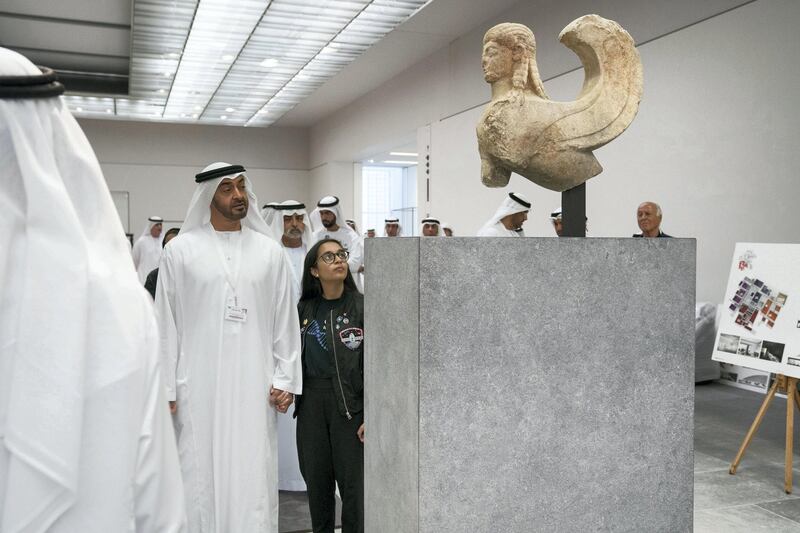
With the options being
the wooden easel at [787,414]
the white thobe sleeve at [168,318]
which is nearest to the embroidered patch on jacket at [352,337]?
the white thobe sleeve at [168,318]

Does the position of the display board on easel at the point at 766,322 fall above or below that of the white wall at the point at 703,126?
below

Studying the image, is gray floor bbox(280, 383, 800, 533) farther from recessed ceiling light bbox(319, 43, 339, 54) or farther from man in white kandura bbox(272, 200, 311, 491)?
recessed ceiling light bbox(319, 43, 339, 54)

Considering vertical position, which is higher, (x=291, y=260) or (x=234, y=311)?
(x=291, y=260)

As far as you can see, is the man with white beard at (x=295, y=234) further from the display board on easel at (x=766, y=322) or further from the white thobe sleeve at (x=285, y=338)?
the display board on easel at (x=766, y=322)

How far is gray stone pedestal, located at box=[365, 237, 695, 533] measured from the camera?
2232 mm

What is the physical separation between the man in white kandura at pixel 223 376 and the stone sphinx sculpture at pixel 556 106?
4.06 feet

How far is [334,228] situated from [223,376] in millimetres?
4851

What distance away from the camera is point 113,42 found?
12.0 m

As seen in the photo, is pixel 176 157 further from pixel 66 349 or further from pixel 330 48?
pixel 66 349

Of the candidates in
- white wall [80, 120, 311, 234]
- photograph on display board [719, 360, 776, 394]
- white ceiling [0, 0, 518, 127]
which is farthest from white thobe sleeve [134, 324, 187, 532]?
white wall [80, 120, 311, 234]

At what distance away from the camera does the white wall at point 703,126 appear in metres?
5.77

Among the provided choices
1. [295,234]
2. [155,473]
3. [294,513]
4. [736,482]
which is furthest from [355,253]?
[155,473]

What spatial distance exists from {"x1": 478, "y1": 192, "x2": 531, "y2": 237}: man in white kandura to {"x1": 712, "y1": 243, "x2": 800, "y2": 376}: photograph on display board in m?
2.29

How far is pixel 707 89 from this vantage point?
21.0 ft
